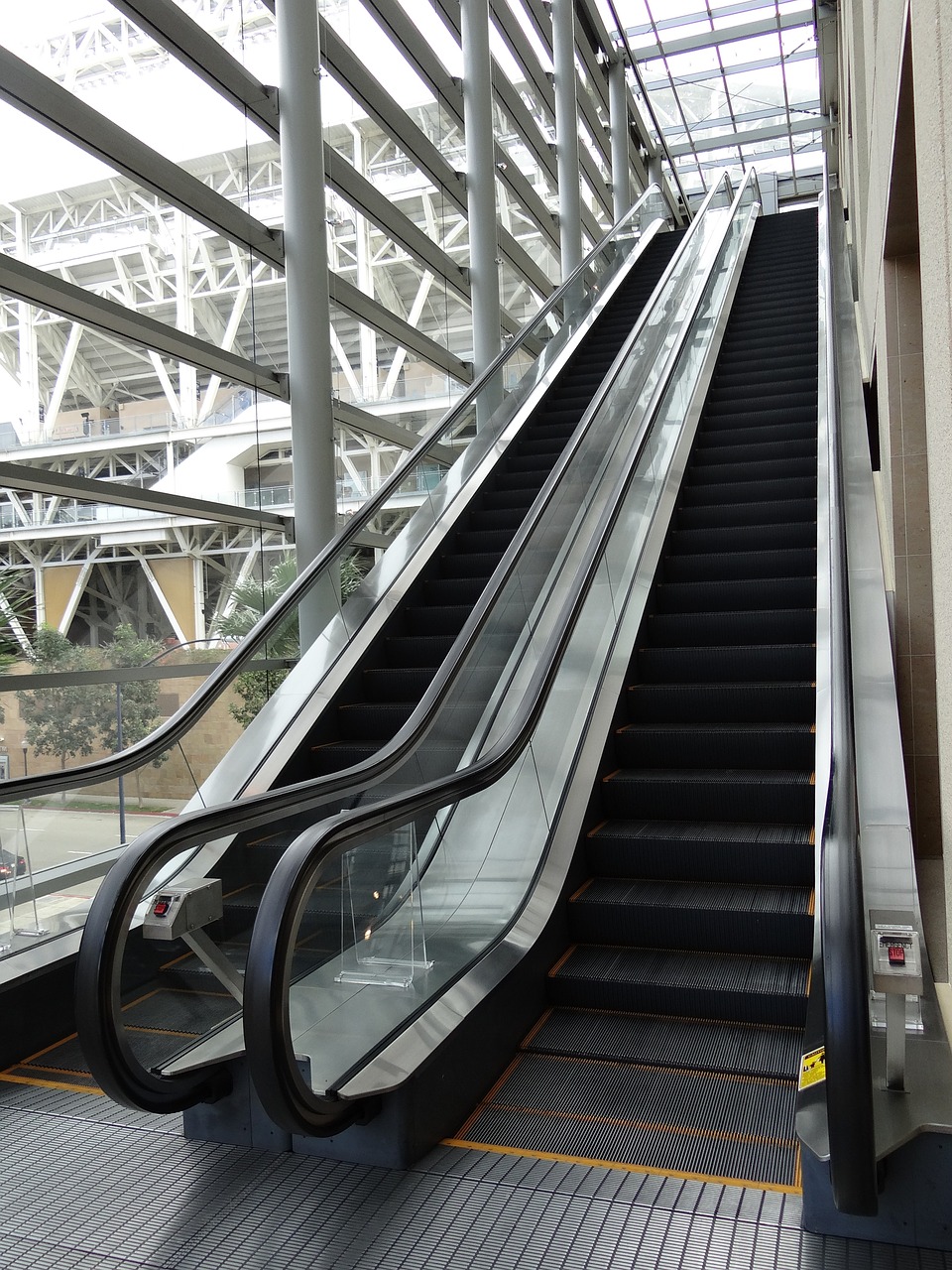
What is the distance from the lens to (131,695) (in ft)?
21.8

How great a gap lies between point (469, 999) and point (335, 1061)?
1.83 feet

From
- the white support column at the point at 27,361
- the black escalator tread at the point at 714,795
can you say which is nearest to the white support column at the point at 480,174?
the white support column at the point at 27,361

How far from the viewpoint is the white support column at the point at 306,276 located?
306 inches

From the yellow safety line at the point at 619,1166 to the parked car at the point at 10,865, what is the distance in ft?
6.34

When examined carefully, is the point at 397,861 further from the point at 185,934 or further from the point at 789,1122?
the point at 789,1122

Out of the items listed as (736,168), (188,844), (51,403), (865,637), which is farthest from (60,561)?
(736,168)

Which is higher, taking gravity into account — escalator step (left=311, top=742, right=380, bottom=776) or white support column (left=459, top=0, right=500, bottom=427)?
white support column (left=459, top=0, right=500, bottom=427)

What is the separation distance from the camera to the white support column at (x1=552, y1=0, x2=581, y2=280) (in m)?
16.9

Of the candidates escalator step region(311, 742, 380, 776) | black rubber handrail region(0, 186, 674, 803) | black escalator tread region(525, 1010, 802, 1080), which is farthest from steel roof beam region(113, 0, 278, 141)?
black escalator tread region(525, 1010, 802, 1080)

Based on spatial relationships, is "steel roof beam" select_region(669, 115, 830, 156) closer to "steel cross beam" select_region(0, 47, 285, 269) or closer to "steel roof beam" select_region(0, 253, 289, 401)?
"steel cross beam" select_region(0, 47, 285, 269)

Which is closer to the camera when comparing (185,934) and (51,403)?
(185,934)

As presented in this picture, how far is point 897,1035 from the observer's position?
2.59m

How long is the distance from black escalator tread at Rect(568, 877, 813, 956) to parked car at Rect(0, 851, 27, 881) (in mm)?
2177

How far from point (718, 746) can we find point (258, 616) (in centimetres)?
391
